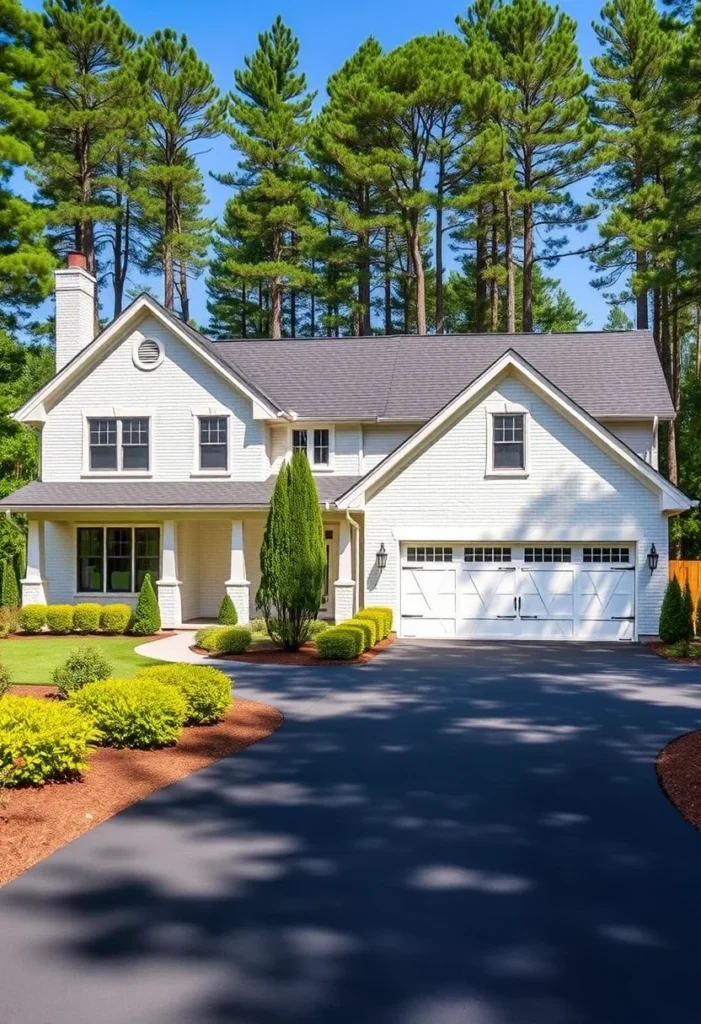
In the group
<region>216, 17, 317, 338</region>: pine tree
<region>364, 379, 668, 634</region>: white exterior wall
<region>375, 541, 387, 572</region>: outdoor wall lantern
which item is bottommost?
<region>375, 541, 387, 572</region>: outdoor wall lantern

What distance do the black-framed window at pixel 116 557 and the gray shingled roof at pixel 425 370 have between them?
531cm

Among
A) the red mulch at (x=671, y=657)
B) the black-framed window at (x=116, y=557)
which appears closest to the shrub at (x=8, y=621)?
the black-framed window at (x=116, y=557)

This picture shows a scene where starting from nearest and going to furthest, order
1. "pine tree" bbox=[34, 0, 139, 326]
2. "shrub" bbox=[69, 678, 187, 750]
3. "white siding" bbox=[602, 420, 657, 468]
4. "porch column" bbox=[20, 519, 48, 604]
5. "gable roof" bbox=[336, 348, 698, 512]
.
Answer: "shrub" bbox=[69, 678, 187, 750], "gable roof" bbox=[336, 348, 698, 512], "porch column" bbox=[20, 519, 48, 604], "white siding" bbox=[602, 420, 657, 468], "pine tree" bbox=[34, 0, 139, 326]

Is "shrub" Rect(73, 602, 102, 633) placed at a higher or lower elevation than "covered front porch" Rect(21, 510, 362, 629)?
lower

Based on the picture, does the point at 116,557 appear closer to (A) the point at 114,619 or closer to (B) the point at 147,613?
(A) the point at 114,619

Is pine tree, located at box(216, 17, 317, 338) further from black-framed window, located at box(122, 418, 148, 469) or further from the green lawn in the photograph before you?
the green lawn

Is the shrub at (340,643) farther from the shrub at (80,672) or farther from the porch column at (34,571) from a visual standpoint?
the porch column at (34,571)

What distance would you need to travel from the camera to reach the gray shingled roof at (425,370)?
25.5 m

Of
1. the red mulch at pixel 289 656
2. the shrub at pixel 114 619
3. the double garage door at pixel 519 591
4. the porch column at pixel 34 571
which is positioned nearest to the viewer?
the red mulch at pixel 289 656

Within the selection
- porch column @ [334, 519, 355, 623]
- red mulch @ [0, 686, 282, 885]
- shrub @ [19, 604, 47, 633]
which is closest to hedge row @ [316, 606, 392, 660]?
porch column @ [334, 519, 355, 623]

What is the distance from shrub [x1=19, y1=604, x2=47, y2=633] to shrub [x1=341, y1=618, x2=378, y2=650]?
888 cm

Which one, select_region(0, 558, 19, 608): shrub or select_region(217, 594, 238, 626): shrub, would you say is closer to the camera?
select_region(217, 594, 238, 626): shrub

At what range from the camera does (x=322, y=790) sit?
8742mm

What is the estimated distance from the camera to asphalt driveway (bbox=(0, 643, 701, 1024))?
472cm
